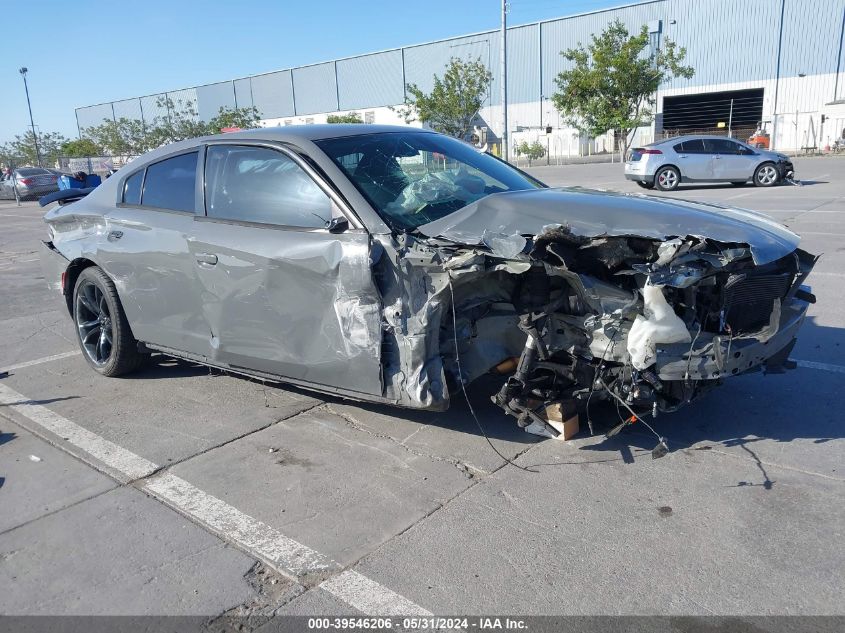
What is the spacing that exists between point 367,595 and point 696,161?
1892cm

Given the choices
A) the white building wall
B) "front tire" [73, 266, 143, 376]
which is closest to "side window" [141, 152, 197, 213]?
"front tire" [73, 266, 143, 376]

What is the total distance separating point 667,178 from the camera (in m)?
19.5

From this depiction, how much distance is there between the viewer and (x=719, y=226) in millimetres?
3449

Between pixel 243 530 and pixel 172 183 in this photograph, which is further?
pixel 172 183

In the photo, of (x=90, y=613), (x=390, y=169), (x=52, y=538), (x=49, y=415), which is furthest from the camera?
(x=49, y=415)

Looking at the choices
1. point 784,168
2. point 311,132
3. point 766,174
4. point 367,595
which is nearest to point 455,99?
point 766,174

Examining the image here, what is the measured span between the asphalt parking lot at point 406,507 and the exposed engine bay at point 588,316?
417 millimetres

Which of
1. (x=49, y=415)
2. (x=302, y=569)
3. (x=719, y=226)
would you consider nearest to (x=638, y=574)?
(x=302, y=569)

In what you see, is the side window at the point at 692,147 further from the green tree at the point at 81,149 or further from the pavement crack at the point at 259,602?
the green tree at the point at 81,149

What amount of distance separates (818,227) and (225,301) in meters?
10.3

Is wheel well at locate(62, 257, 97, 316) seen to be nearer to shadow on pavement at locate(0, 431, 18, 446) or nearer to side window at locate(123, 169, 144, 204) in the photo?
side window at locate(123, 169, 144, 204)

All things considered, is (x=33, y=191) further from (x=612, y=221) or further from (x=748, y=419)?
(x=748, y=419)

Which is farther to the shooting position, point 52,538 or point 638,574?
point 52,538

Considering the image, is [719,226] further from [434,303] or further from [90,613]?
[90,613]
